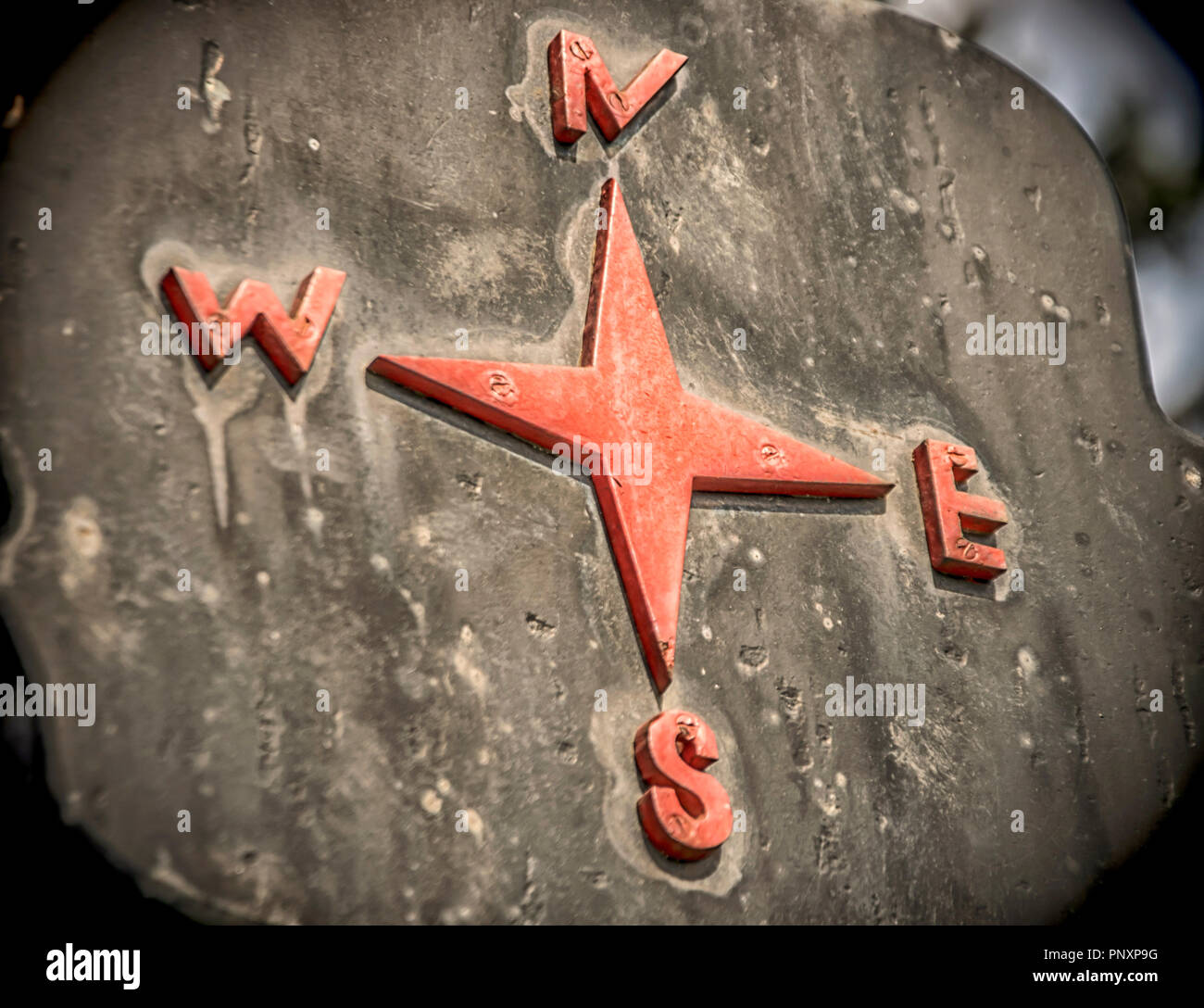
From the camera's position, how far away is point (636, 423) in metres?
2.27

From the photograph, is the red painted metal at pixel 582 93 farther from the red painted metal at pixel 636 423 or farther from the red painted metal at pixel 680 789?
the red painted metal at pixel 680 789

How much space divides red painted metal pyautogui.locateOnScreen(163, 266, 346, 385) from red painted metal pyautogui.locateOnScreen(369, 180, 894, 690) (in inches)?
5.6

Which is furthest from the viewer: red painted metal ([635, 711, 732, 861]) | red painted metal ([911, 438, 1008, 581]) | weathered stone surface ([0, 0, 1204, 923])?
red painted metal ([911, 438, 1008, 581])

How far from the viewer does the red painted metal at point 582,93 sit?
2.46 m

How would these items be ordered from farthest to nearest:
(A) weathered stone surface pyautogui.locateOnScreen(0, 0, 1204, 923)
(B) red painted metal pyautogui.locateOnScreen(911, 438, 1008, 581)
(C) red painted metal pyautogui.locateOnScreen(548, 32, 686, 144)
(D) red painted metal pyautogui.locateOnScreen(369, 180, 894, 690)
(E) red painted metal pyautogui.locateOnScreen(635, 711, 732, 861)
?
(B) red painted metal pyautogui.locateOnScreen(911, 438, 1008, 581) < (C) red painted metal pyautogui.locateOnScreen(548, 32, 686, 144) < (D) red painted metal pyautogui.locateOnScreen(369, 180, 894, 690) < (E) red painted metal pyautogui.locateOnScreen(635, 711, 732, 861) < (A) weathered stone surface pyautogui.locateOnScreen(0, 0, 1204, 923)

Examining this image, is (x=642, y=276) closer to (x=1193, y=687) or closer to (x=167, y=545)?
(x=167, y=545)

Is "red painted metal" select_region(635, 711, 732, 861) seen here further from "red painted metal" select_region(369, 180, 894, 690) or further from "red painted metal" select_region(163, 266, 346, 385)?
"red painted metal" select_region(163, 266, 346, 385)

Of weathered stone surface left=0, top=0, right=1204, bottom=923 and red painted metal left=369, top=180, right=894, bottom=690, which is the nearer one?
weathered stone surface left=0, top=0, right=1204, bottom=923

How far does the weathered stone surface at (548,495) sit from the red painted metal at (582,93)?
0.14 ft

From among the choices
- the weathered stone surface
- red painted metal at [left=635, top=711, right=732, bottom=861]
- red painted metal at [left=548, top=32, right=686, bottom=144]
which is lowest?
red painted metal at [left=635, top=711, right=732, bottom=861]

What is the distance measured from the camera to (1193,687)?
2.89m

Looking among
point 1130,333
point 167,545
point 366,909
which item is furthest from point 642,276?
point 1130,333

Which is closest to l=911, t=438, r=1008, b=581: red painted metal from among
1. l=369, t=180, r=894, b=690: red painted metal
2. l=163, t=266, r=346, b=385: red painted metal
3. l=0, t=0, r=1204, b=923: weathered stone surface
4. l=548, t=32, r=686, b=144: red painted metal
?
l=0, t=0, r=1204, b=923: weathered stone surface

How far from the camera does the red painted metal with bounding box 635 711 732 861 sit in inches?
79.7
